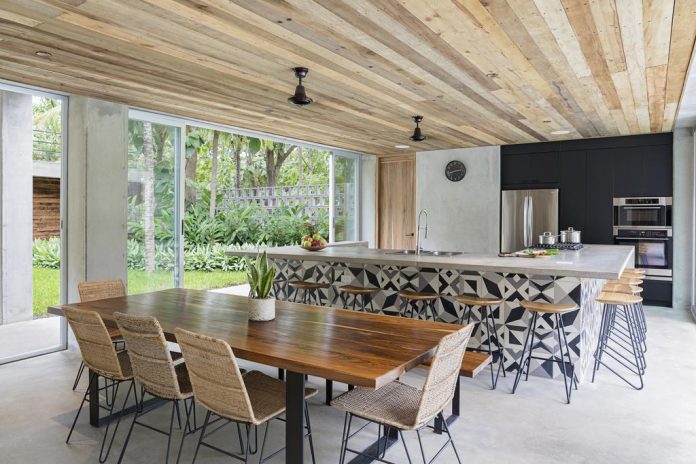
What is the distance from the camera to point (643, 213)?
652 centimetres

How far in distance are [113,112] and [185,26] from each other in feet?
7.76

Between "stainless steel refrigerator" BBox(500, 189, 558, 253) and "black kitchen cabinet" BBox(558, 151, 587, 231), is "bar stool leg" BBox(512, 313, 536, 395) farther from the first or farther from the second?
"black kitchen cabinet" BBox(558, 151, 587, 231)

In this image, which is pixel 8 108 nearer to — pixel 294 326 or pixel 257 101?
pixel 257 101

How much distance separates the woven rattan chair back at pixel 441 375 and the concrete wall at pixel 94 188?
3746 millimetres

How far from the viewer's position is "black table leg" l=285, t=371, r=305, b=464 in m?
1.99

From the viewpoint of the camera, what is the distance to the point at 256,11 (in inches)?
99.6

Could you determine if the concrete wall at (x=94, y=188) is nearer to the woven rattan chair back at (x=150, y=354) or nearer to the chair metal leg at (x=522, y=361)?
the woven rattan chair back at (x=150, y=354)

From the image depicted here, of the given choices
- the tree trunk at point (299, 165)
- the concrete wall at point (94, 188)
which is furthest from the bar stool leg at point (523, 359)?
the tree trunk at point (299, 165)

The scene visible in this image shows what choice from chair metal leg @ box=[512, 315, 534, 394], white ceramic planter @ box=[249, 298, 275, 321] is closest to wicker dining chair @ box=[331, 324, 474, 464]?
white ceramic planter @ box=[249, 298, 275, 321]

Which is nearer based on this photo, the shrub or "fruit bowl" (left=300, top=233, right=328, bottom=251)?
"fruit bowl" (left=300, top=233, right=328, bottom=251)

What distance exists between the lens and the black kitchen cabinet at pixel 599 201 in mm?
6754

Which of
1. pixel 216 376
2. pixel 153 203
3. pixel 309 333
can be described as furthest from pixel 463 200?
pixel 216 376

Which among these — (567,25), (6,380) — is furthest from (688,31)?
(6,380)

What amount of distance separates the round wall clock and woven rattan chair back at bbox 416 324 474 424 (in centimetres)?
595
